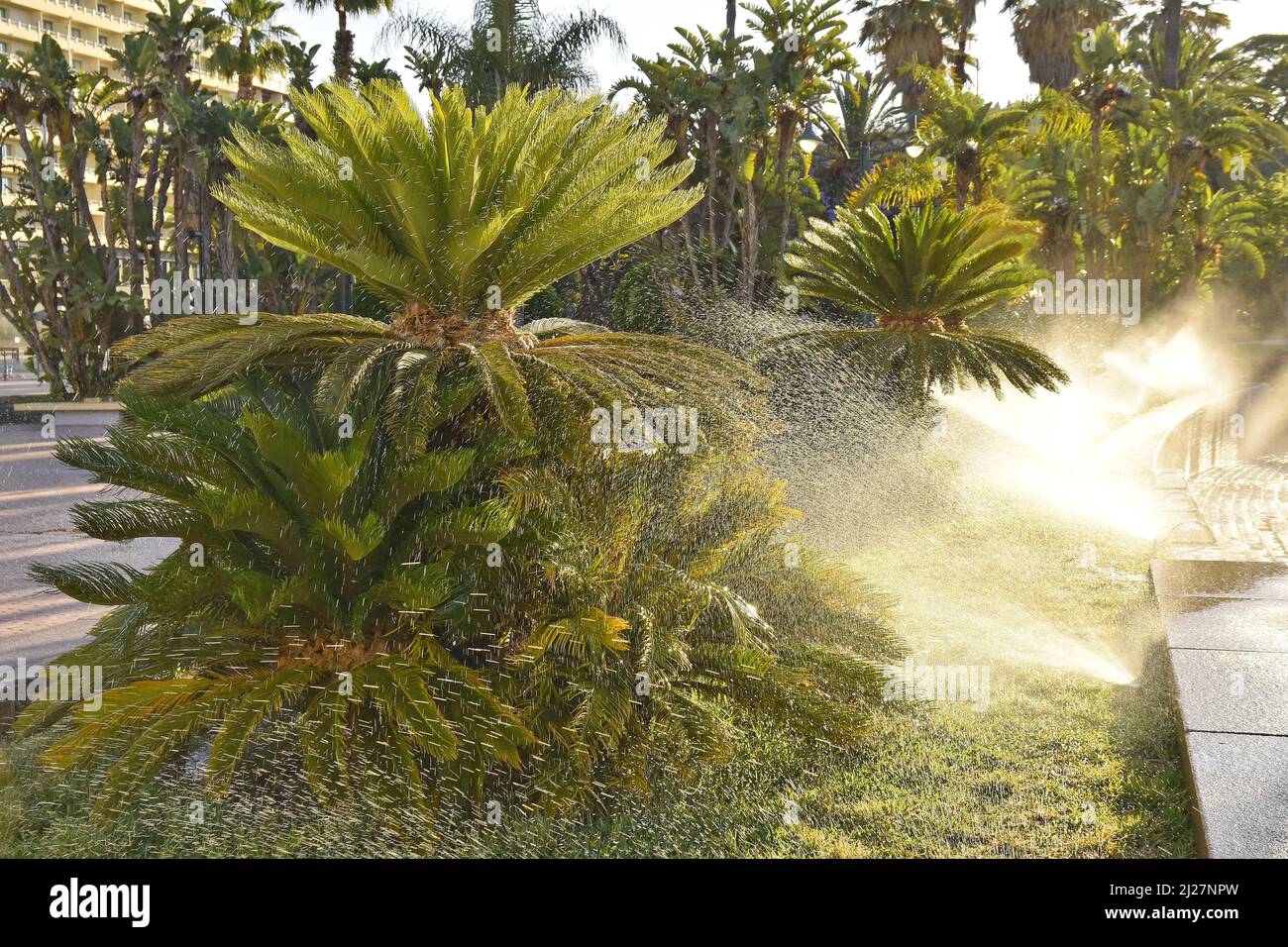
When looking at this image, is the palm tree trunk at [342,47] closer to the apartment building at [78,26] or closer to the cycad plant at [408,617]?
the cycad plant at [408,617]

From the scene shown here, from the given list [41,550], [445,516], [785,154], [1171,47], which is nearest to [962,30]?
[1171,47]

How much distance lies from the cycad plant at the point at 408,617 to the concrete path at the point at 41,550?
1.84 m

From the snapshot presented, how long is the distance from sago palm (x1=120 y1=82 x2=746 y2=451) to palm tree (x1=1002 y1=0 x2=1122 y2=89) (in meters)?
34.9

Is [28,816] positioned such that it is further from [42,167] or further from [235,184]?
[42,167]

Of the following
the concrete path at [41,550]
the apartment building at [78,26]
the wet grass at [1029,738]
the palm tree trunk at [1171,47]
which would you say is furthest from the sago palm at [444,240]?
the apartment building at [78,26]

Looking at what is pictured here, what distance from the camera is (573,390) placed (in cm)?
506

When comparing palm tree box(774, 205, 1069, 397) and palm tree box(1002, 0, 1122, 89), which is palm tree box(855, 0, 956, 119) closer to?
palm tree box(1002, 0, 1122, 89)

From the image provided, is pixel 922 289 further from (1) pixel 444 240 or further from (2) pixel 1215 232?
(2) pixel 1215 232

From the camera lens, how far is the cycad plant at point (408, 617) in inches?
168

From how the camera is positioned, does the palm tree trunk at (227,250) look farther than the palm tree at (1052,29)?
No

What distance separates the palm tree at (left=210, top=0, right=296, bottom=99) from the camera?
30.2m

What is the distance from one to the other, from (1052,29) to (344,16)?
2341cm

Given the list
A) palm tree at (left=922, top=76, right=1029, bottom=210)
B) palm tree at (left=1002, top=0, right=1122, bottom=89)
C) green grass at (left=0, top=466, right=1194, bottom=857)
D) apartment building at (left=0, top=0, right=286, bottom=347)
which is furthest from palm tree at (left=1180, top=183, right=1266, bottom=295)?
apartment building at (left=0, top=0, right=286, bottom=347)
